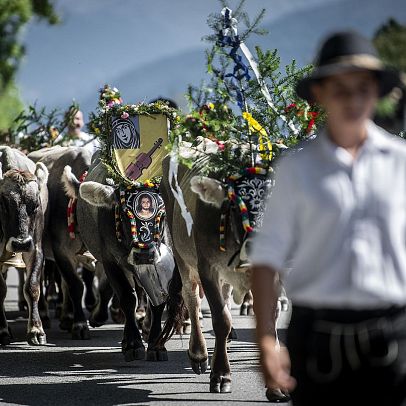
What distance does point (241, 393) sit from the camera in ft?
26.8

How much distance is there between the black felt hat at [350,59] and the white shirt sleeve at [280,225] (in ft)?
1.25

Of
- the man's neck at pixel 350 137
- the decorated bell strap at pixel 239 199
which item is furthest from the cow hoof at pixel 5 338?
the man's neck at pixel 350 137

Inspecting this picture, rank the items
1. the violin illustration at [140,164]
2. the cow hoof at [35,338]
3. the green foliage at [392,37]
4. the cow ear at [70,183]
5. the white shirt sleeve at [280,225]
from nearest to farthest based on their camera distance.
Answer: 1. the white shirt sleeve at [280,225]
2. the violin illustration at [140,164]
3. the cow hoof at [35,338]
4. the cow ear at [70,183]
5. the green foliage at [392,37]

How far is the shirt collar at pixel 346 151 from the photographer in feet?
13.3

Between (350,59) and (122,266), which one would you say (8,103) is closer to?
(122,266)

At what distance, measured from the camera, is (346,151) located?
162 inches

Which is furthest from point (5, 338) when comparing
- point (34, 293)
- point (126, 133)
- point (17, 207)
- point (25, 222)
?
point (126, 133)

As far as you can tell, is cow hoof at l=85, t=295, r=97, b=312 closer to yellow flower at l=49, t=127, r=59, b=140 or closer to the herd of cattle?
the herd of cattle

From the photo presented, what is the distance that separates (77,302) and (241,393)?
4.69 m

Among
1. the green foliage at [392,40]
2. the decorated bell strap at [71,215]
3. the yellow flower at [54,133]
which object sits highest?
the green foliage at [392,40]

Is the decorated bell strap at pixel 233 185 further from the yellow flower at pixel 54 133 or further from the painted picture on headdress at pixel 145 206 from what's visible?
the yellow flower at pixel 54 133

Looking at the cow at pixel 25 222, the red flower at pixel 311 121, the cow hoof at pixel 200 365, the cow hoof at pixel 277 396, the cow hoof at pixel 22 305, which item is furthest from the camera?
the cow hoof at pixel 22 305

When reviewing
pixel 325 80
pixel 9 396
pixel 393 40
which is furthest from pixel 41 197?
pixel 393 40

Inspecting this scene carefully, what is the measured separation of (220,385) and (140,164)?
3.16 m
